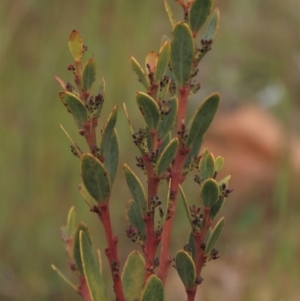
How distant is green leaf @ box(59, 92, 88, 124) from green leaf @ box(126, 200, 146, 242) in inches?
4.0

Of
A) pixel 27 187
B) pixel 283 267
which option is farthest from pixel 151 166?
pixel 27 187

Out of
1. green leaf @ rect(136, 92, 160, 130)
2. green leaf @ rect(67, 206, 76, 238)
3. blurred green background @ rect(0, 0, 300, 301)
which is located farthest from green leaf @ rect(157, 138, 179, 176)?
blurred green background @ rect(0, 0, 300, 301)

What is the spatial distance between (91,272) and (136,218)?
0.07m

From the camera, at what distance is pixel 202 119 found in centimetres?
55

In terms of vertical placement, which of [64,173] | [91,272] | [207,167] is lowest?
[91,272]

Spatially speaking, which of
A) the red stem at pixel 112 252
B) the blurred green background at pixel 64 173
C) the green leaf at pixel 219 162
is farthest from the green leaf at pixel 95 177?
the blurred green background at pixel 64 173

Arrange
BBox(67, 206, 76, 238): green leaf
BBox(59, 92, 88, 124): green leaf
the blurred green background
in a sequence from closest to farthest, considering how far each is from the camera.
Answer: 1. BBox(59, 92, 88, 124): green leaf
2. BBox(67, 206, 76, 238): green leaf
3. the blurred green background

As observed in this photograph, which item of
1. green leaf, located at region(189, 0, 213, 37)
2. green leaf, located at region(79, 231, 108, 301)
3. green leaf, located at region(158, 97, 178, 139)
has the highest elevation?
green leaf, located at region(189, 0, 213, 37)

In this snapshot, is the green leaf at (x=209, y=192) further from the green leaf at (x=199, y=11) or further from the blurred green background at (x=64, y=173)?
the blurred green background at (x=64, y=173)

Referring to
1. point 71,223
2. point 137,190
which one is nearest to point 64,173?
point 71,223

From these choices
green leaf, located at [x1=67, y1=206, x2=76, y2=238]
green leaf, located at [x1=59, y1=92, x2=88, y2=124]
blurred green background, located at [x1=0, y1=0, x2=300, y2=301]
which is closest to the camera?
green leaf, located at [x1=59, y1=92, x2=88, y2=124]

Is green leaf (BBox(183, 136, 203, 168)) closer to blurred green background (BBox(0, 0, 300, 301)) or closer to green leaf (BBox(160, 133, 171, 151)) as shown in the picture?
green leaf (BBox(160, 133, 171, 151))

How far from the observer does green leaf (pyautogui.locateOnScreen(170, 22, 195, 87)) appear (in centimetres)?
52

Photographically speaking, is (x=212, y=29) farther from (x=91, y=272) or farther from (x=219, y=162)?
(x=91, y=272)
